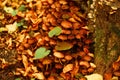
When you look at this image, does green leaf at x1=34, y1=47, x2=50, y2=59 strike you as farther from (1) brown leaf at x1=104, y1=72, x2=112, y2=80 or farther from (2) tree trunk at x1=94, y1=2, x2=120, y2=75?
(1) brown leaf at x1=104, y1=72, x2=112, y2=80

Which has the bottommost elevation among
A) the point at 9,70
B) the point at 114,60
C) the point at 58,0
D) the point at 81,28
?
the point at 9,70

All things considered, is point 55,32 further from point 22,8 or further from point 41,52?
point 22,8

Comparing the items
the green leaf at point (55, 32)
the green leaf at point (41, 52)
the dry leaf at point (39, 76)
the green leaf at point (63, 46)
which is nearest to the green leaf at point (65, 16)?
the green leaf at point (55, 32)

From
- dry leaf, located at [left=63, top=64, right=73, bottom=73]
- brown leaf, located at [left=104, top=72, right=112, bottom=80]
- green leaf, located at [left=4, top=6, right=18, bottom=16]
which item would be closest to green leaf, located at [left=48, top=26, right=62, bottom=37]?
dry leaf, located at [left=63, top=64, right=73, bottom=73]

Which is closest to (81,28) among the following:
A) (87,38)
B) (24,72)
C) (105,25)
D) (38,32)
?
(87,38)

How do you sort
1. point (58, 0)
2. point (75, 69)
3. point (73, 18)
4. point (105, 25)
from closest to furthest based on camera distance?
point (105, 25) < point (75, 69) < point (73, 18) < point (58, 0)

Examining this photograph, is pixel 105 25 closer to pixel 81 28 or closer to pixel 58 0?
pixel 81 28

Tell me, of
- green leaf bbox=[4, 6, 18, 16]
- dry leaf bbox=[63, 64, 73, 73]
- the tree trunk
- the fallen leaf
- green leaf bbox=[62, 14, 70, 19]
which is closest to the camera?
the tree trunk

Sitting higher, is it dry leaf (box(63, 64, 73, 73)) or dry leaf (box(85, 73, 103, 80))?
dry leaf (box(63, 64, 73, 73))
